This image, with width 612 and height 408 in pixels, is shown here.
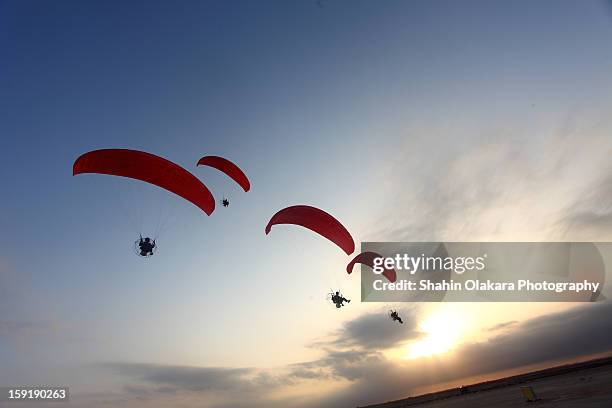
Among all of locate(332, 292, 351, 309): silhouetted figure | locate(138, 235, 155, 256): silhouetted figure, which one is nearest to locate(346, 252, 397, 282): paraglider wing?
locate(332, 292, 351, 309): silhouetted figure

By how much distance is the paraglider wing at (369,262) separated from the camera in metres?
25.7

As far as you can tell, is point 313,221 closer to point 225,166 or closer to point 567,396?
point 225,166

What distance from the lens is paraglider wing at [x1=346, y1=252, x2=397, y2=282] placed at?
25.7 meters

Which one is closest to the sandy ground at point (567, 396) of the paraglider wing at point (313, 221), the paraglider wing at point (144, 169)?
the paraglider wing at point (313, 221)

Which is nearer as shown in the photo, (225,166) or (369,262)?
(225,166)

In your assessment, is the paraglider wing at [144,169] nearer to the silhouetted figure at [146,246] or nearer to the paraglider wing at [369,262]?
the silhouetted figure at [146,246]

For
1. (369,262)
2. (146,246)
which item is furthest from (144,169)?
(369,262)

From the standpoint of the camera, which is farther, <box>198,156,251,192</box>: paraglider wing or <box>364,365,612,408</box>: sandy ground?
<box>198,156,251,192</box>: paraglider wing

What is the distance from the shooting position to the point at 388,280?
2622 centimetres

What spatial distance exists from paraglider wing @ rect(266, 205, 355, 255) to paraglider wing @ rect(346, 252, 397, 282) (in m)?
3.64

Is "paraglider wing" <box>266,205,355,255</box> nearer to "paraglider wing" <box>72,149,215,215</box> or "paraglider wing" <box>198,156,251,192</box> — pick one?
"paraglider wing" <box>198,156,251,192</box>

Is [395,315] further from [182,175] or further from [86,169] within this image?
[86,169]

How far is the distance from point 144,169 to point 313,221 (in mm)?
9868

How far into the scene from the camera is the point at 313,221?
70.0 ft
